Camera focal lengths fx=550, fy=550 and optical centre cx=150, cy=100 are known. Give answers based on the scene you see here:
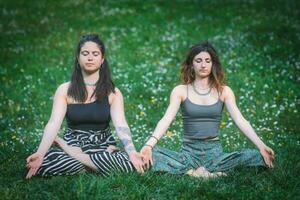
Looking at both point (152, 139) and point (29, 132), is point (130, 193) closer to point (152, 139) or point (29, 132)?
point (152, 139)

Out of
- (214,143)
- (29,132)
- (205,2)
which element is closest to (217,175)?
(214,143)

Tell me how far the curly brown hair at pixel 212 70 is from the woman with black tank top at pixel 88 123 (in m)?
1.10

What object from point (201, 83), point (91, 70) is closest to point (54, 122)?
point (91, 70)

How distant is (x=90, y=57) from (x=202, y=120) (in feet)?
6.27

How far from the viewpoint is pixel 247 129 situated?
799 cm

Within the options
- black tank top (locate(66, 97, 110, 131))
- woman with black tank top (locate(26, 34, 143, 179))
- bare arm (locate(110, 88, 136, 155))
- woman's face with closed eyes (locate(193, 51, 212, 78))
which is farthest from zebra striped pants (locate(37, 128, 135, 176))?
woman's face with closed eyes (locate(193, 51, 212, 78))

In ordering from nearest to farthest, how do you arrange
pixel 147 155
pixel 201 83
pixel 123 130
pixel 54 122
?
pixel 147 155, pixel 54 122, pixel 123 130, pixel 201 83

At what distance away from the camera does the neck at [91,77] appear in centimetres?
830

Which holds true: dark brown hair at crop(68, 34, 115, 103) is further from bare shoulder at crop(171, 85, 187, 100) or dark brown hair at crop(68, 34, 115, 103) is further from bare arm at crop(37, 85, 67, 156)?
bare shoulder at crop(171, 85, 187, 100)

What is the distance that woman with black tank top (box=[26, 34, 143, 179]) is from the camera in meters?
7.80

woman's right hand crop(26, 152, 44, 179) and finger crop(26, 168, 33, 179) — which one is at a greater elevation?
woman's right hand crop(26, 152, 44, 179)

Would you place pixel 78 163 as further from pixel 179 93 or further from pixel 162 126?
pixel 179 93

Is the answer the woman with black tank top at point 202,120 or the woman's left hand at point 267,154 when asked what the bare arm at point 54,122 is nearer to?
the woman with black tank top at point 202,120

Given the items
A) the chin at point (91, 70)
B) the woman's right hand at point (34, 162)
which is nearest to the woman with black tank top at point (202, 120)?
the chin at point (91, 70)
